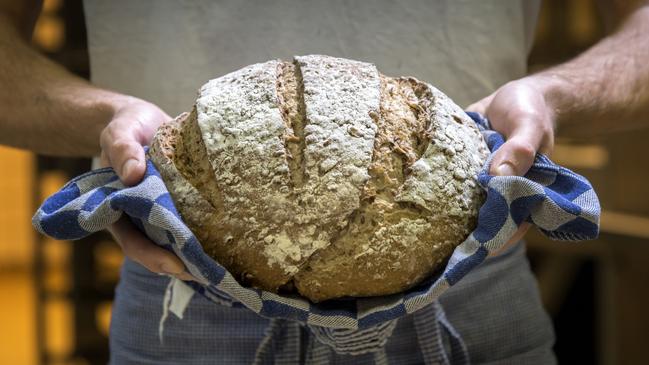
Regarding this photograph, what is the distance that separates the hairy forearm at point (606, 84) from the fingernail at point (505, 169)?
30 cm

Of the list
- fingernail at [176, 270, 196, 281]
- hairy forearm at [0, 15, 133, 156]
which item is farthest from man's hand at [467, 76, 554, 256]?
hairy forearm at [0, 15, 133, 156]

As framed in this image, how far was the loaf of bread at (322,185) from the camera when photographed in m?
0.94

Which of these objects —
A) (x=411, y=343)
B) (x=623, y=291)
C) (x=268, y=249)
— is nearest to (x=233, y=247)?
(x=268, y=249)

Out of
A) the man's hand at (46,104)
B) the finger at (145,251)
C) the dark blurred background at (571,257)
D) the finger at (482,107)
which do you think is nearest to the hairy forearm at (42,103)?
the man's hand at (46,104)

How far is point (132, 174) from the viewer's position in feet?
3.18

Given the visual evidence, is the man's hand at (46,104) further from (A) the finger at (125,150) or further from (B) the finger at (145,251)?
(B) the finger at (145,251)

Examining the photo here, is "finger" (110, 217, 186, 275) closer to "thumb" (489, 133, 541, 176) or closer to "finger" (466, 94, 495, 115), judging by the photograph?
"thumb" (489, 133, 541, 176)

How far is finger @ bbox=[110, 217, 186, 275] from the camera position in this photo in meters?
0.96

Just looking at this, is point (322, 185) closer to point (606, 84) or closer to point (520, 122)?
point (520, 122)

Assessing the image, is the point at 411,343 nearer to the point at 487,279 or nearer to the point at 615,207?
the point at 487,279

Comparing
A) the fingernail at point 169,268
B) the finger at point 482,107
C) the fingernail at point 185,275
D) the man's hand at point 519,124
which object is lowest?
the fingernail at point 185,275

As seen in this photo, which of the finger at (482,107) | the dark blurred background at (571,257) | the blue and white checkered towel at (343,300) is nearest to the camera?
the blue and white checkered towel at (343,300)

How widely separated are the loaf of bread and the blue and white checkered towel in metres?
0.03

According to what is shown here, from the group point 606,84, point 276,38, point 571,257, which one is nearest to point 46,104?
point 276,38
